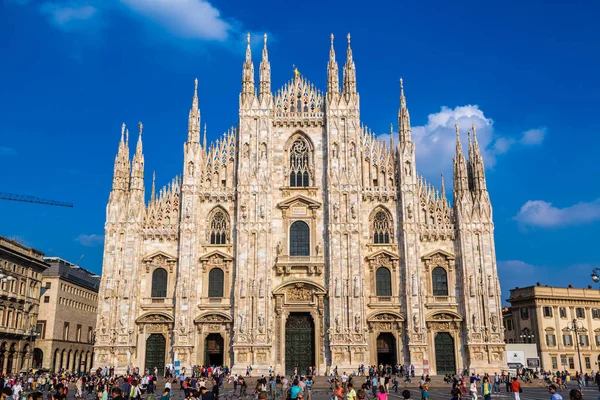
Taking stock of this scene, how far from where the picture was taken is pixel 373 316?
46.8m

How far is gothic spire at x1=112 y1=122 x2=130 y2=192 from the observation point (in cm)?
4934

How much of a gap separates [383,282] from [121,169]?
22.4 m

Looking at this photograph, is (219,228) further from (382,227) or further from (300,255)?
(382,227)

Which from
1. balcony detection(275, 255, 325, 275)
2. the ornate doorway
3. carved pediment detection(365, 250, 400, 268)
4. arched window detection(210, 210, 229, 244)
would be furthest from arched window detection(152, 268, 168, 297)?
the ornate doorway

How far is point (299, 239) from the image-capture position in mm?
48906

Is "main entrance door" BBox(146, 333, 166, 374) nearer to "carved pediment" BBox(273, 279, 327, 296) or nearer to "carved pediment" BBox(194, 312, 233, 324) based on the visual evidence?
"carved pediment" BBox(194, 312, 233, 324)

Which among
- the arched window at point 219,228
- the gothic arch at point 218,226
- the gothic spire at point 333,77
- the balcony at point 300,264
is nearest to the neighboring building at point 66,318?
the gothic arch at point 218,226

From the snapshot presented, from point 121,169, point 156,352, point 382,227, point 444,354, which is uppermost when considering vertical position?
point 121,169

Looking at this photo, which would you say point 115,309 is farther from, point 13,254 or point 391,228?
point 391,228

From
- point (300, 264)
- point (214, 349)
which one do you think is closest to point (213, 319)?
point (214, 349)

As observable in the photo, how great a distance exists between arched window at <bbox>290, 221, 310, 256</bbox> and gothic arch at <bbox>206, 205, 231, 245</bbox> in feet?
16.3

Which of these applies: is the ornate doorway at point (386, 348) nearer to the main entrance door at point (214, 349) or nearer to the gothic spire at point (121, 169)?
the main entrance door at point (214, 349)

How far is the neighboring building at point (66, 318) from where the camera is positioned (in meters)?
67.9

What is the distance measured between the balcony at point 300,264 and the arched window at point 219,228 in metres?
4.77
